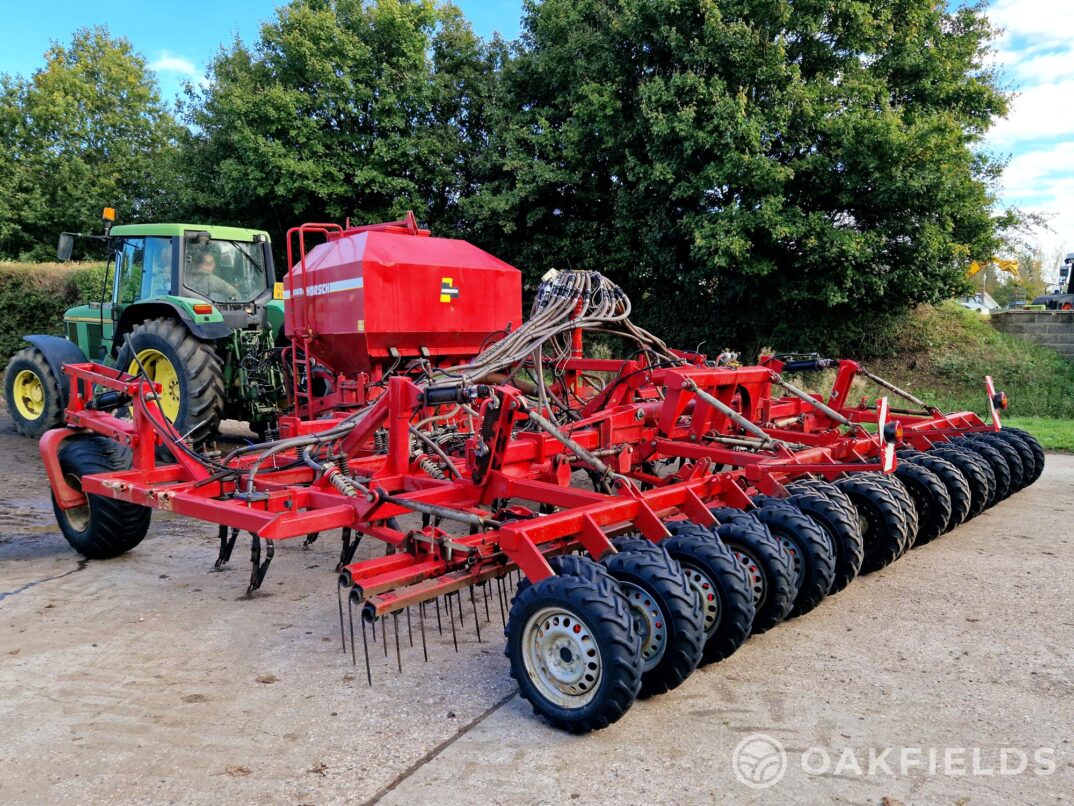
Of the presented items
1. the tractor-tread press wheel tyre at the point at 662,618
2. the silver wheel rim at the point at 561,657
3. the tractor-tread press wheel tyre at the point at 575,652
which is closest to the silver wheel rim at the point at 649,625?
the tractor-tread press wheel tyre at the point at 662,618

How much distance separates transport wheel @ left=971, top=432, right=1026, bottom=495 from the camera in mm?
6148

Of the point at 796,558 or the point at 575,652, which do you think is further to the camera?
the point at 796,558

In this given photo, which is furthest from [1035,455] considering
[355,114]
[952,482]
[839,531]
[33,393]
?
[355,114]

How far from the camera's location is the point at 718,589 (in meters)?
3.27

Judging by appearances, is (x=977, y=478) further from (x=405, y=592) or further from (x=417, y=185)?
(x=417, y=185)

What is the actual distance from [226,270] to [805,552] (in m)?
6.54

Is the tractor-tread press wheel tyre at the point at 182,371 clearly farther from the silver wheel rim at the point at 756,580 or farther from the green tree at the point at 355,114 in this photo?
the green tree at the point at 355,114

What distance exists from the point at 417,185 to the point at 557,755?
15.1m

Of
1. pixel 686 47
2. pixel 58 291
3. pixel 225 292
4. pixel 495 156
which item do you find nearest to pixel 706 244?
pixel 686 47

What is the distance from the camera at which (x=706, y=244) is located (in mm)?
11219

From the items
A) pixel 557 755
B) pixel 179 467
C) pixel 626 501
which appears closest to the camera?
pixel 557 755

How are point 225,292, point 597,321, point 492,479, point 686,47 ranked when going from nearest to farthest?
1. point 492,479
2. point 597,321
3. point 225,292
4. point 686,47
